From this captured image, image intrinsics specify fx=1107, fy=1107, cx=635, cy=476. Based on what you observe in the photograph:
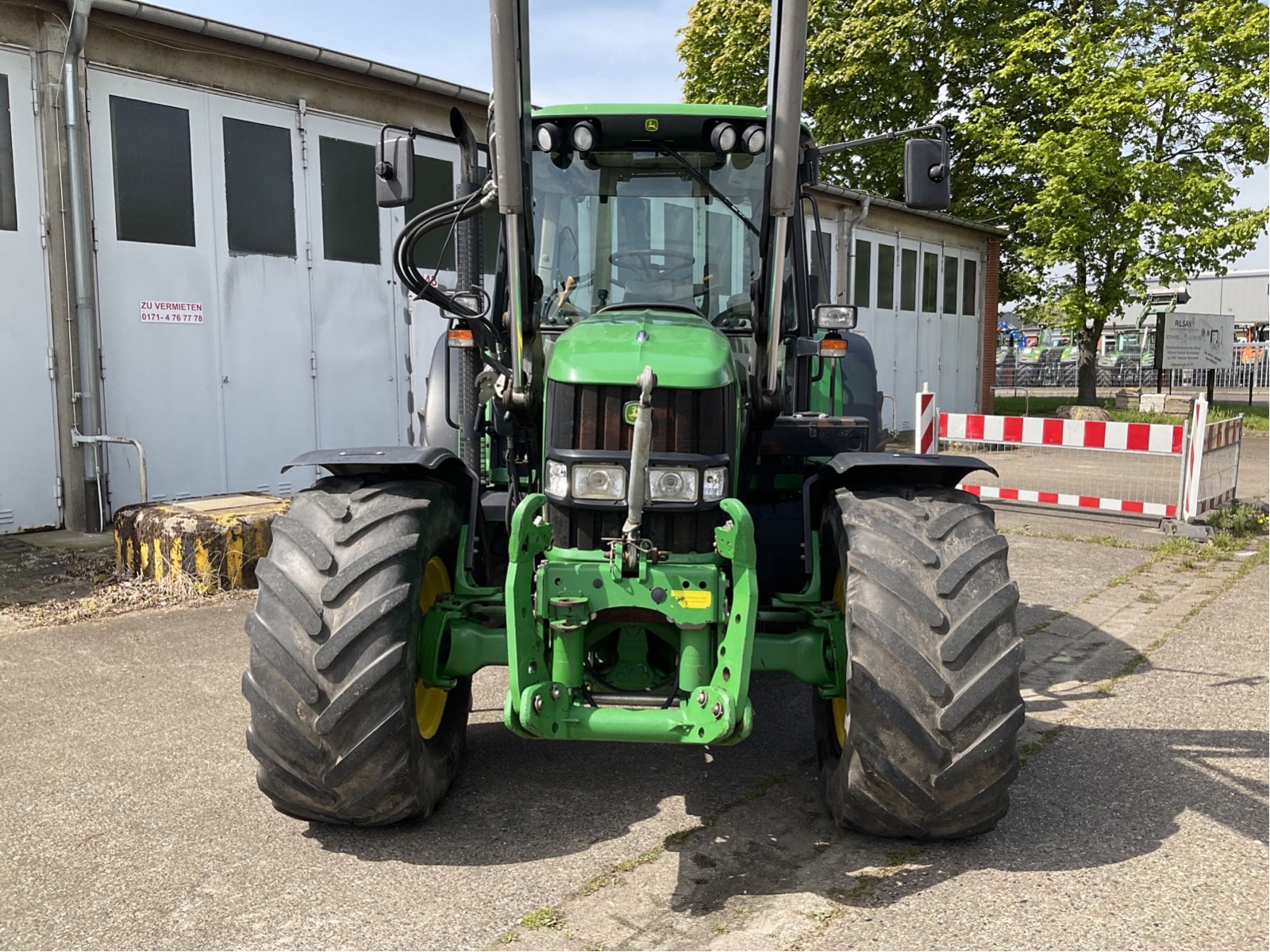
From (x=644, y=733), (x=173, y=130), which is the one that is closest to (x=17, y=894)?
(x=644, y=733)

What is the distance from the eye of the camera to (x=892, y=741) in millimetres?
3270

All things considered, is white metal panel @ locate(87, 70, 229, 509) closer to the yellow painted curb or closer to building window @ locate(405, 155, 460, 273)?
the yellow painted curb

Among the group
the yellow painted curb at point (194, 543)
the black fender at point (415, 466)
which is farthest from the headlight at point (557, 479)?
the yellow painted curb at point (194, 543)

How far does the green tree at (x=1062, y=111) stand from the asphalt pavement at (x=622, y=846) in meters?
18.7

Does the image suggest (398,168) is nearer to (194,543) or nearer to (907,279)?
(194,543)

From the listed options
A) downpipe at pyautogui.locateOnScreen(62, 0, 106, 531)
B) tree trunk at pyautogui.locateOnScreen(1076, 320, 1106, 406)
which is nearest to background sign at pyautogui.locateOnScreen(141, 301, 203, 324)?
downpipe at pyautogui.locateOnScreen(62, 0, 106, 531)

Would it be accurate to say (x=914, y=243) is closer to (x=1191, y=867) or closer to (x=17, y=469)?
(x=17, y=469)

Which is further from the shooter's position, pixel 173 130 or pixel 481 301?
pixel 173 130

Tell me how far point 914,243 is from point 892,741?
18336mm

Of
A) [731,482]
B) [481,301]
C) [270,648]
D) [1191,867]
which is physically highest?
[481,301]

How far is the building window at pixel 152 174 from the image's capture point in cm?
885

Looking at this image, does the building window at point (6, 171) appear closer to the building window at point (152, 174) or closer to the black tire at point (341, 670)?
the building window at point (152, 174)

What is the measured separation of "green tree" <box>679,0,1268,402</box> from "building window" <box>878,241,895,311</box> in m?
4.19

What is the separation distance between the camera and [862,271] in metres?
18.9
